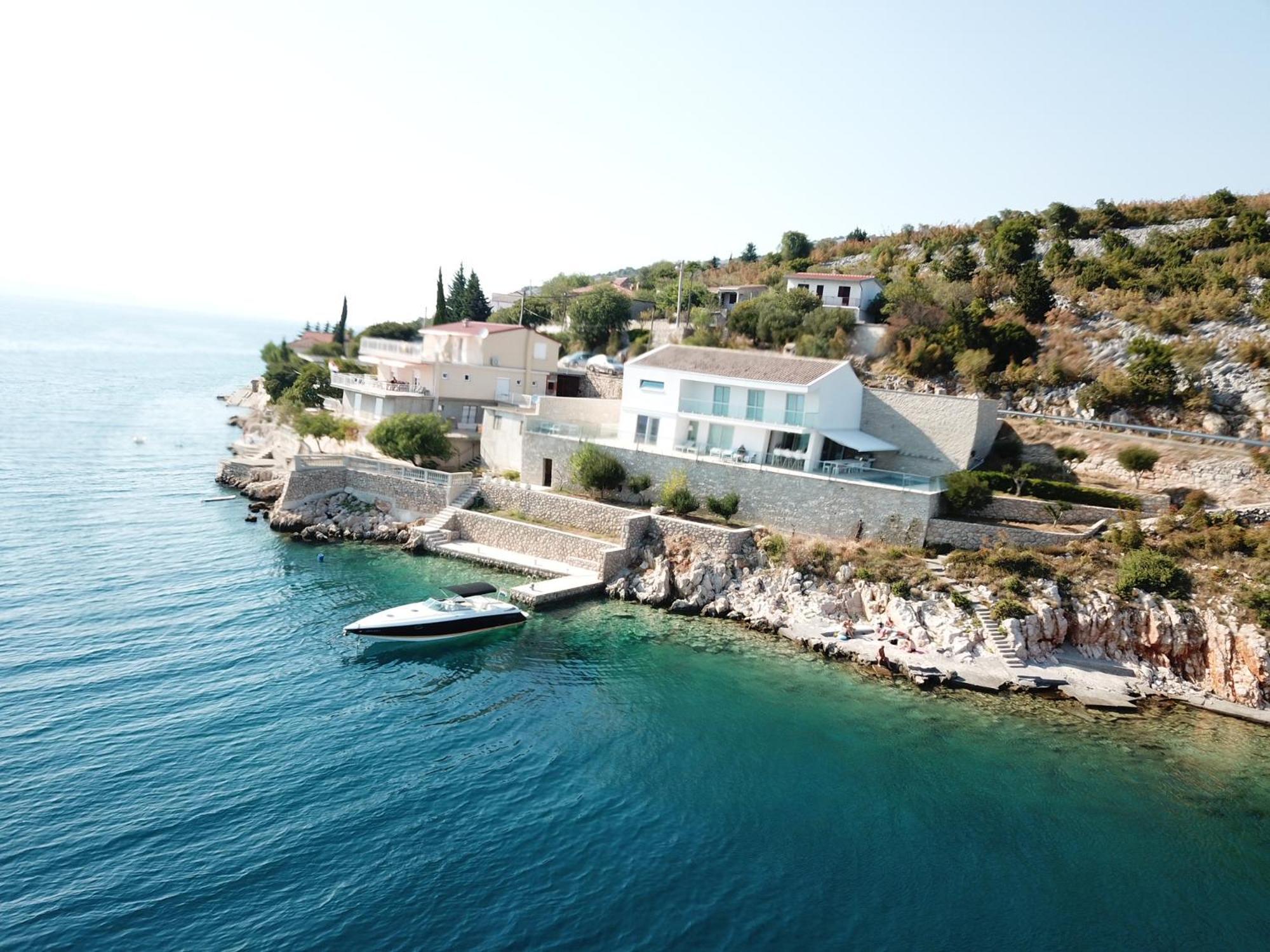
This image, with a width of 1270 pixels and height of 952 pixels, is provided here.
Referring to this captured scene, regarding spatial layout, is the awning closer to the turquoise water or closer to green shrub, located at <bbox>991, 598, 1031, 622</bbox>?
green shrub, located at <bbox>991, 598, 1031, 622</bbox>

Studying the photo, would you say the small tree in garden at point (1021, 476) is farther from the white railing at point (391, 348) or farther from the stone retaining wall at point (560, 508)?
the white railing at point (391, 348)

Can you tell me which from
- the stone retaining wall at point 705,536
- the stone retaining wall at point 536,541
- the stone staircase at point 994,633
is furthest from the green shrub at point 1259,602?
the stone retaining wall at point 536,541

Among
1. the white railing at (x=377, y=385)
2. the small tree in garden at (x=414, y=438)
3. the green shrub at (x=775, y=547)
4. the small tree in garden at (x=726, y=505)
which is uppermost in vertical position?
the white railing at (x=377, y=385)

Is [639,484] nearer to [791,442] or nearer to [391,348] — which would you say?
[791,442]

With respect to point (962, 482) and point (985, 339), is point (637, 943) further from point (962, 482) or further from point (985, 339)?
point (985, 339)

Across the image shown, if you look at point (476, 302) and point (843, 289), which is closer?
point (843, 289)

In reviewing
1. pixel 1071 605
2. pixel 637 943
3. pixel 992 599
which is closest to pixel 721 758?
pixel 637 943

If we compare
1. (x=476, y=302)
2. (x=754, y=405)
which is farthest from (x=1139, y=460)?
(x=476, y=302)
